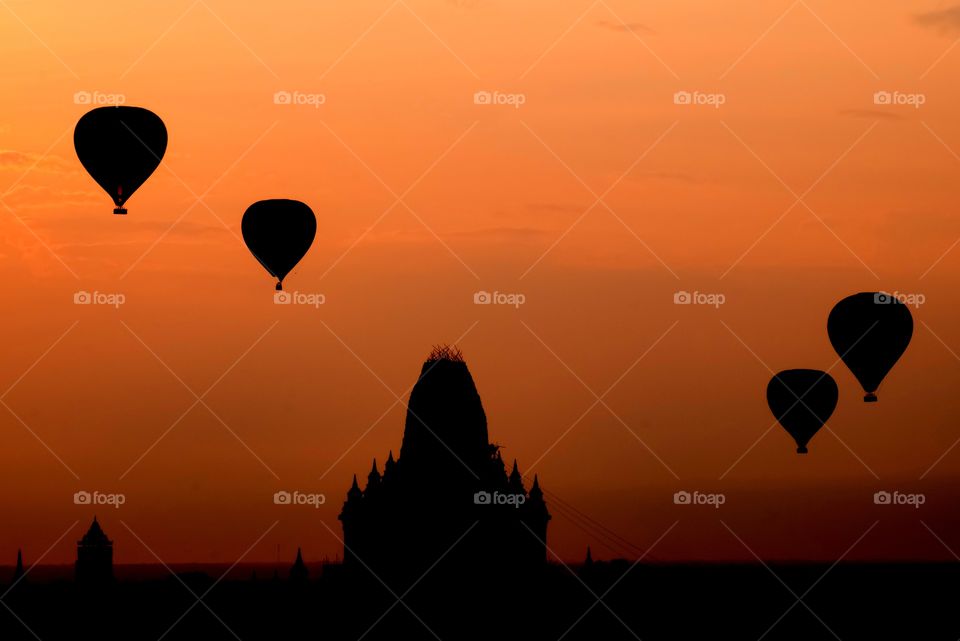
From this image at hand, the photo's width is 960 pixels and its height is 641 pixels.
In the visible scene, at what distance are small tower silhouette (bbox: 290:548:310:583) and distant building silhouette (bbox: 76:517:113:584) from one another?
2471cm

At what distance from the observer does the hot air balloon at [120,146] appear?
2494 inches

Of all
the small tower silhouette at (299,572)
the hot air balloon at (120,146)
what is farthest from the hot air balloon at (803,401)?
the small tower silhouette at (299,572)

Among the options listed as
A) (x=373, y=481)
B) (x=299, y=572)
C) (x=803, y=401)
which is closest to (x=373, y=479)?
(x=373, y=481)

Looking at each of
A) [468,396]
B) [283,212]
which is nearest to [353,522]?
[468,396]

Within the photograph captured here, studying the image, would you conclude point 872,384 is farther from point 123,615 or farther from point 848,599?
point 848,599

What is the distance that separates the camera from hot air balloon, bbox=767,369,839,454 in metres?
82.0

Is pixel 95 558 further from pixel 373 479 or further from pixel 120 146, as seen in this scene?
pixel 120 146

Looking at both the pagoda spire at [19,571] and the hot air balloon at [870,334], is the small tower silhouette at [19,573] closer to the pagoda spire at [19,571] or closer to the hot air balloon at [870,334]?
the pagoda spire at [19,571]

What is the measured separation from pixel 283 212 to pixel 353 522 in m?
48.5

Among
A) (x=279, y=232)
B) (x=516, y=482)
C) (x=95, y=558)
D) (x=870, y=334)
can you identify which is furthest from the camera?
(x=95, y=558)

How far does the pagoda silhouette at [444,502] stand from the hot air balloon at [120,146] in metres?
54.7

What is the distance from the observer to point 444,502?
398 ft

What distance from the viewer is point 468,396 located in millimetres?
123750

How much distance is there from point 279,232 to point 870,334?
2300cm
